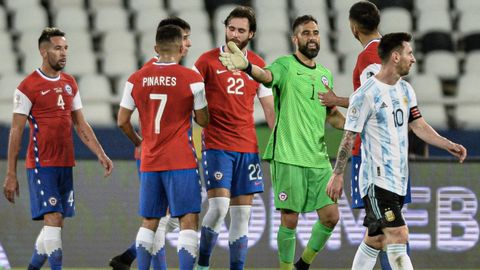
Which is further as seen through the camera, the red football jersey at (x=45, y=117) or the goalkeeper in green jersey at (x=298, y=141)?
the red football jersey at (x=45, y=117)

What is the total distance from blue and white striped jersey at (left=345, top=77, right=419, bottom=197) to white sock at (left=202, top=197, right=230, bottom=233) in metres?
1.52

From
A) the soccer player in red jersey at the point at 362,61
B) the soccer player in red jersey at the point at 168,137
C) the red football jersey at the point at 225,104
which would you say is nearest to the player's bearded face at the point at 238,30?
the red football jersey at the point at 225,104

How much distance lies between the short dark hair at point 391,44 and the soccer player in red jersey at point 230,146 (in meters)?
1.59

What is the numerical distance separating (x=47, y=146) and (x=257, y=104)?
4.65m

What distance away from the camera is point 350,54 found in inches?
630

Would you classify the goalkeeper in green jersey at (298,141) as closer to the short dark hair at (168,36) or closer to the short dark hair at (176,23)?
the short dark hair at (176,23)

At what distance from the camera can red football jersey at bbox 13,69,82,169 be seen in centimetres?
1019

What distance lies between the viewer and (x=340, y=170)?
28.6 ft

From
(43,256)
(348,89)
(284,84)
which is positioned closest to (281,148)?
(284,84)

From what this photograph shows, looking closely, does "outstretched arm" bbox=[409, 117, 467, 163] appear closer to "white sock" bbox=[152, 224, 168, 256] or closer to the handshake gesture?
the handshake gesture

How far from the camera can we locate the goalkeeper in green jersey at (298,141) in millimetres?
9977

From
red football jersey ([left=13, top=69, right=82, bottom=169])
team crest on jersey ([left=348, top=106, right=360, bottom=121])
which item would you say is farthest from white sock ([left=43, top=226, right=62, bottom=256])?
team crest on jersey ([left=348, top=106, right=360, bottom=121])

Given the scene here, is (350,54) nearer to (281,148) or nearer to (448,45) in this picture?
(448,45)

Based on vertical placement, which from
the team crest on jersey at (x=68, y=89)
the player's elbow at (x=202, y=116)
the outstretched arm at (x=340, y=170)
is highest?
the team crest on jersey at (x=68, y=89)
